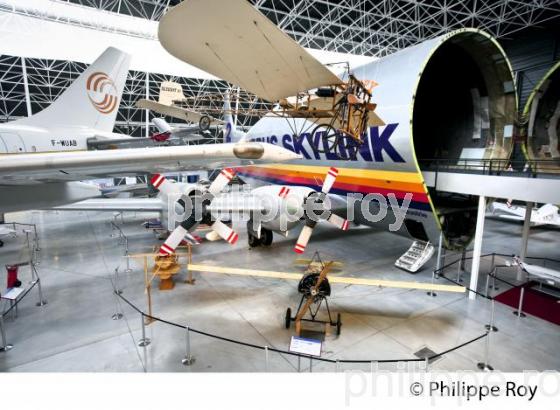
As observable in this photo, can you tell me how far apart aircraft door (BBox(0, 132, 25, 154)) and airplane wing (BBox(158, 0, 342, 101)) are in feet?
29.5

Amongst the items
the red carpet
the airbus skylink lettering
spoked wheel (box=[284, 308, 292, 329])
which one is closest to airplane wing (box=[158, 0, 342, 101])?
the airbus skylink lettering

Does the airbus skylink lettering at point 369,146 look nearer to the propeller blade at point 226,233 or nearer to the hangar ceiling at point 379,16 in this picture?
the propeller blade at point 226,233

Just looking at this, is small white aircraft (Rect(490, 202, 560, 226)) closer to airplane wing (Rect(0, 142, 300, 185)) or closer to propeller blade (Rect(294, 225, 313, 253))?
propeller blade (Rect(294, 225, 313, 253))

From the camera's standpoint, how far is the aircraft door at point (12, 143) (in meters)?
11.0

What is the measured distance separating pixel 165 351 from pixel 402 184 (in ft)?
28.7

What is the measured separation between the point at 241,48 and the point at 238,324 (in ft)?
22.8

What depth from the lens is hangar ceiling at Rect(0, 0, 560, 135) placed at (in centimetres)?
2516

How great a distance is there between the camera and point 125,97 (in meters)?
39.6

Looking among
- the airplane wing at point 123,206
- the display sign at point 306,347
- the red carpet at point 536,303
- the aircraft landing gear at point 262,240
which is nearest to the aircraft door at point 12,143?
the airplane wing at point 123,206

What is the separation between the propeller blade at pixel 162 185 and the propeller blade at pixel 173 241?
1.09 meters

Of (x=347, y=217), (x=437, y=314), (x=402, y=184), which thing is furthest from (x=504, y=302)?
(x=347, y=217)

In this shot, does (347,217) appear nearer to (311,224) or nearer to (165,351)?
(311,224)

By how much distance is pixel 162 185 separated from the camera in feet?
26.2

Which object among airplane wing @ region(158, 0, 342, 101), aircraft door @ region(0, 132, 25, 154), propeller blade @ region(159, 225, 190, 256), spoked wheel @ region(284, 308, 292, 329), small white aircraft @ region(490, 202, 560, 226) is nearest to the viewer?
airplane wing @ region(158, 0, 342, 101)
